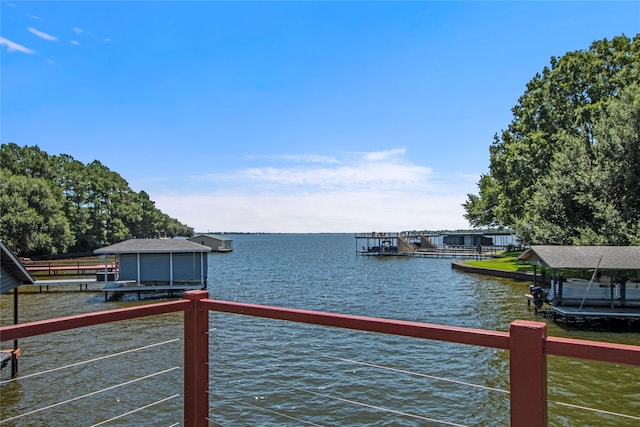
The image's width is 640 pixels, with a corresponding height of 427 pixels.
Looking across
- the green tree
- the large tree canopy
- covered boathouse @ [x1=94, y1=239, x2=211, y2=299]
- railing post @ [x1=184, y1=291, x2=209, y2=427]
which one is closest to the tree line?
the green tree

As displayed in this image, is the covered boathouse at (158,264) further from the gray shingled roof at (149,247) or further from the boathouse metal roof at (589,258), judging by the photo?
the boathouse metal roof at (589,258)

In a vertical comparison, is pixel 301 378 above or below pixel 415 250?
below

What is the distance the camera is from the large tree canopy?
72.3 feet

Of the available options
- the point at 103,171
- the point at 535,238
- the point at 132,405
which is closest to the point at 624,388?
the point at 132,405

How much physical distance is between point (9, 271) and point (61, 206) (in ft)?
169

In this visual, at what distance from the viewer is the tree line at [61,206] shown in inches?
1725

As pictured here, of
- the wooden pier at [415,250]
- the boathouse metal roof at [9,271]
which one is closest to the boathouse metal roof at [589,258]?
the boathouse metal roof at [9,271]

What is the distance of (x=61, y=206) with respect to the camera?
5472cm

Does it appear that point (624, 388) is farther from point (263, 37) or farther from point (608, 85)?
point (608, 85)

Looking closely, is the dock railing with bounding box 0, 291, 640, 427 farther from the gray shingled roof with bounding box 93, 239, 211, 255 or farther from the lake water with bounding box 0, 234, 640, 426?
the gray shingled roof with bounding box 93, 239, 211, 255

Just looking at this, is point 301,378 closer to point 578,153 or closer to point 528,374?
point 528,374

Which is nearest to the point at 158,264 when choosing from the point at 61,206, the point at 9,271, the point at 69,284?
the point at 69,284

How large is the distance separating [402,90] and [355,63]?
3.38m

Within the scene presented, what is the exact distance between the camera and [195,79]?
62.3 ft
